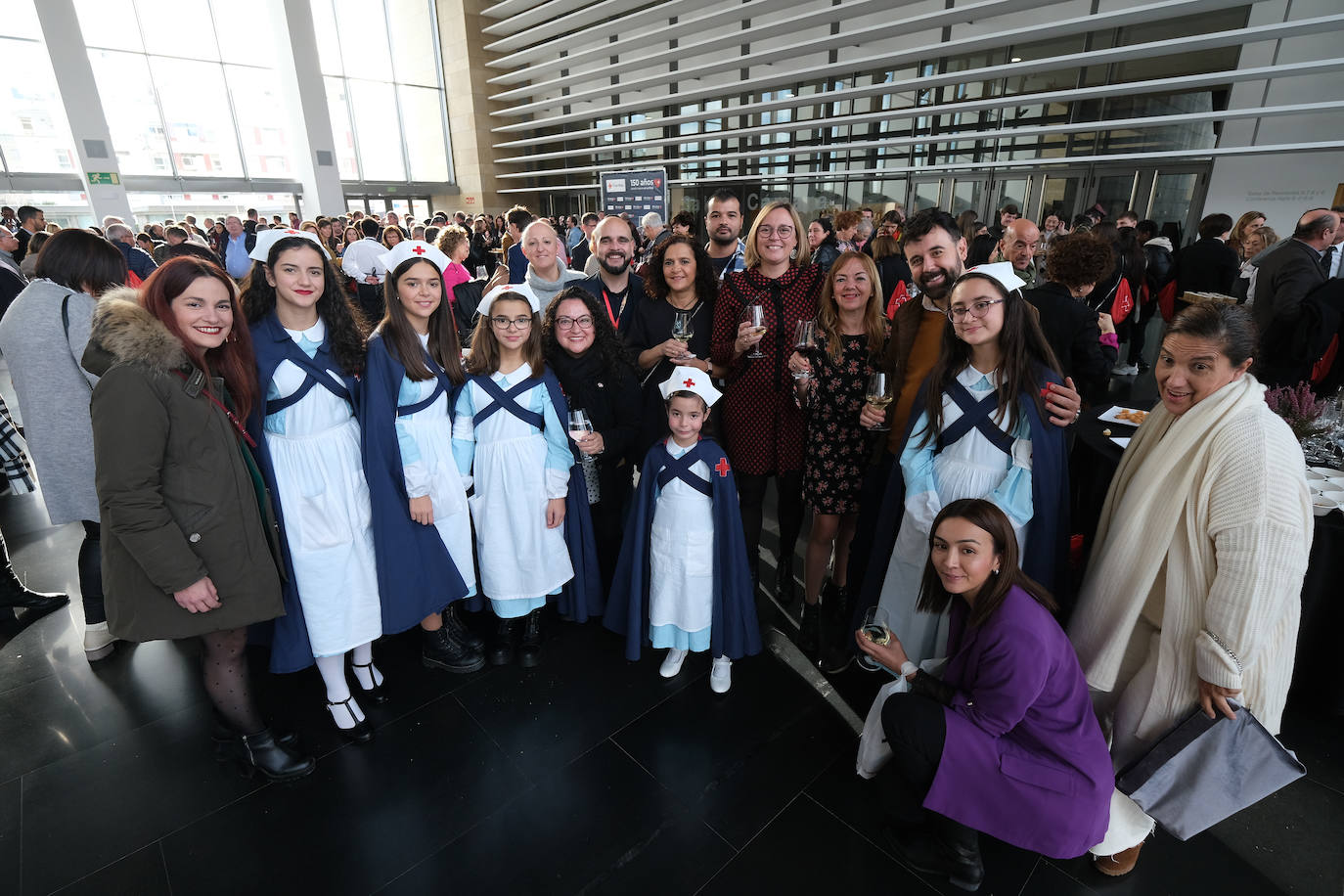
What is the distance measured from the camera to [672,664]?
2891mm

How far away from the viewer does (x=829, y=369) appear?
2.83 m

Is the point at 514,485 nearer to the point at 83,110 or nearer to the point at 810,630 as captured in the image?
the point at 810,630

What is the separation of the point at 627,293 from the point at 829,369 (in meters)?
1.39

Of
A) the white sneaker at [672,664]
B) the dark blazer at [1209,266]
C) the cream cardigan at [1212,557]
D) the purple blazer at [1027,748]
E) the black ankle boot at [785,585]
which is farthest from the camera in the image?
the dark blazer at [1209,266]

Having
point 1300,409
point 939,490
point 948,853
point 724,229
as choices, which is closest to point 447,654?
point 948,853

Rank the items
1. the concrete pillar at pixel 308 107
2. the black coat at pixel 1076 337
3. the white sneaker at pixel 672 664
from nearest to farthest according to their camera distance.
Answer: the white sneaker at pixel 672 664 < the black coat at pixel 1076 337 < the concrete pillar at pixel 308 107

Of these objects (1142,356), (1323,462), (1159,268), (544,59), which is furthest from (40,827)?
(544,59)

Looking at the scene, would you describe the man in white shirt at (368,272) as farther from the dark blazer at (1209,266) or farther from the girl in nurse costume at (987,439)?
the dark blazer at (1209,266)

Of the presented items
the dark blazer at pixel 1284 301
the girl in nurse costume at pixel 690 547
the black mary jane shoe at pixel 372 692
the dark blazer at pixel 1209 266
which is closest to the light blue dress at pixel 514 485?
the girl in nurse costume at pixel 690 547

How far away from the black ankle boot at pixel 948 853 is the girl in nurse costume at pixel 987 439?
2.13 ft

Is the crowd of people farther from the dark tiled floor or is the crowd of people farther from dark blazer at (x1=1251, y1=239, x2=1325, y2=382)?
dark blazer at (x1=1251, y1=239, x2=1325, y2=382)

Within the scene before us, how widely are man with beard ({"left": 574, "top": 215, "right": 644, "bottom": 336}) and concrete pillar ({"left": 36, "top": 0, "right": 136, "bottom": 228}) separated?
17479 millimetres

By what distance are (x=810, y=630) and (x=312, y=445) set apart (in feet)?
8.04

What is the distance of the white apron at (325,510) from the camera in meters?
2.25
